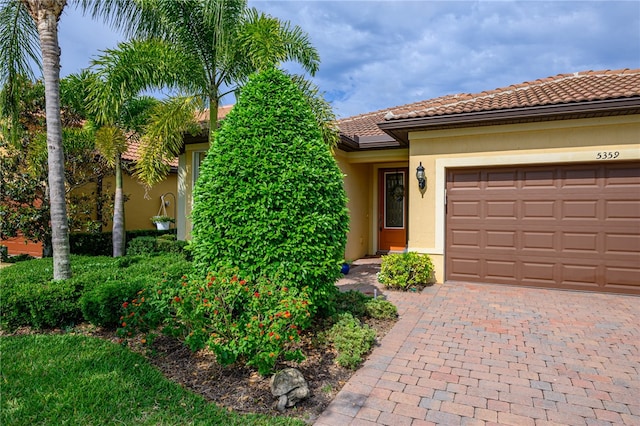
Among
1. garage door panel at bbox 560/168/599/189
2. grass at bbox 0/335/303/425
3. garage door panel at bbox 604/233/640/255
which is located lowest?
grass at bbox 0/335/303/425

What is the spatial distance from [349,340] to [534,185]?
5.52 meters

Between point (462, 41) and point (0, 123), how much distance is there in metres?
11.7

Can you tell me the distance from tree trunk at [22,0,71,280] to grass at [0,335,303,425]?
1867mm

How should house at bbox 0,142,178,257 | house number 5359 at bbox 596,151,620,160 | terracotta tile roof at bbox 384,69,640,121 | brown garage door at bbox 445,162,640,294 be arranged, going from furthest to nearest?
1. house at bbox 0,142,178,257
2. brown garage door at bbox 445,162,640,294
3. house number 5359 at bbox 596,151,620,160
4. terracotta tile roof at bbox 384,69,640,121

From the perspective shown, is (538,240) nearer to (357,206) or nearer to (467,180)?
(467,180)

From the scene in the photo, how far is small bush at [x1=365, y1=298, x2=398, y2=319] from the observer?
528cm

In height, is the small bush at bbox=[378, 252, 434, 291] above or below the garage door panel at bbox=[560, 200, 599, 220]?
below

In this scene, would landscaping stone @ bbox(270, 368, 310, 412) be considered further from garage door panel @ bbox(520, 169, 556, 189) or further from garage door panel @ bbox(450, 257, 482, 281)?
garage door panel @ bbox(520, 169, 556, 189)

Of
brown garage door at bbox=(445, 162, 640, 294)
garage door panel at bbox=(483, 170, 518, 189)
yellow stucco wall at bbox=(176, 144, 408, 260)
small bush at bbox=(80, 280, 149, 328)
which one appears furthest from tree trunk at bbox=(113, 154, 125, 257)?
garage door panel at bbox=(483, 170, 518, 189)

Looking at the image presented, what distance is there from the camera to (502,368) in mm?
3793

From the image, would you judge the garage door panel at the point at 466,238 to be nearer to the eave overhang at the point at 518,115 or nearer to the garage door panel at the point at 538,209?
the garage door panel at the point at 538,209

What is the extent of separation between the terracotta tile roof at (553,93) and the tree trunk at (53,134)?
6198mm

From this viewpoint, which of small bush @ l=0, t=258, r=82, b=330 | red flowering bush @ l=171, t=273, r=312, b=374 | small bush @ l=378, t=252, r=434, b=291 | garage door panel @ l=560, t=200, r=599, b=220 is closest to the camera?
red flowering bush @ l=171, t=273, r=312, b=374

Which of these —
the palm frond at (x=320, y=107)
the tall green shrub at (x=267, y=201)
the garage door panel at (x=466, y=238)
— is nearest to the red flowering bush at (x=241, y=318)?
the tall green shrub at (x=267, y=201)
